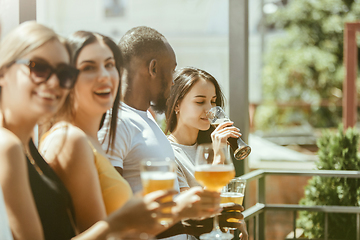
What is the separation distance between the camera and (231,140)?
6.24 feet

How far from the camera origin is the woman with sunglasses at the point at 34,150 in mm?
971

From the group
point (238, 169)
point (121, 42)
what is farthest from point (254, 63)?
point (121, 42)

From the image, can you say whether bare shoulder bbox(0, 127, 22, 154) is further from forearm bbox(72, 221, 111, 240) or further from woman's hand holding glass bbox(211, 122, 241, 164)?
woman's hand holding glass bbox(211, 122, 241, 164)

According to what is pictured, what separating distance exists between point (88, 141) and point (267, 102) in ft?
53.2

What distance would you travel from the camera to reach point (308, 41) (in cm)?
1708

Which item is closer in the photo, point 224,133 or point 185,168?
point 224,133

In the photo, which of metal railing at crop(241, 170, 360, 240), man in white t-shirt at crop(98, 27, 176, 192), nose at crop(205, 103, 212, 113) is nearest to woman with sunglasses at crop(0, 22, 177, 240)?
man in white t-shirt at crop(98, 27, 176, 192)

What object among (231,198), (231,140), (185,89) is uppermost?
(185,89)

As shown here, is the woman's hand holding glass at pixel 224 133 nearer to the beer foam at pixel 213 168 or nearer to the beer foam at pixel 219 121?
the beer foam at pixel 219 121

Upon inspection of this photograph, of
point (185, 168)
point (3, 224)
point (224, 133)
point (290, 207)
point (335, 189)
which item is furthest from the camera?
point (335, 189)

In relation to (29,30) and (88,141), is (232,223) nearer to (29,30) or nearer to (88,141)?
(88,141)

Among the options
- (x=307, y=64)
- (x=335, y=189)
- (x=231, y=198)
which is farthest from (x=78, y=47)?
(x=307, y=64)

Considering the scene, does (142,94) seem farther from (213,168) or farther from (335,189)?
(335,189)

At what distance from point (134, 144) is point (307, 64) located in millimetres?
16155
